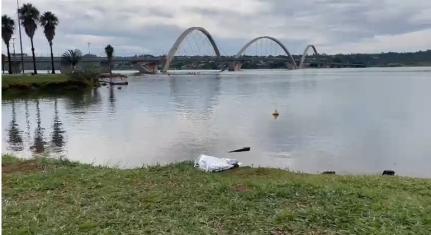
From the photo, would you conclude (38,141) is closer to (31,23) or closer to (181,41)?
(31,23)

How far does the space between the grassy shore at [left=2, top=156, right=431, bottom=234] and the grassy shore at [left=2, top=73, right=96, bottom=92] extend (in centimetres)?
4360

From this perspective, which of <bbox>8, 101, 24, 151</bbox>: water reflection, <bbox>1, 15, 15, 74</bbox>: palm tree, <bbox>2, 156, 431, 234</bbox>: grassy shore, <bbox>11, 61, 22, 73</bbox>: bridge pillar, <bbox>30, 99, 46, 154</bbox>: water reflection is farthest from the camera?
<bbox>11, 61, 22, 73</bbox>: bridge pillar

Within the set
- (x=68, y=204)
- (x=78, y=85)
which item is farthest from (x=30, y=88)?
(x=68, y=204)

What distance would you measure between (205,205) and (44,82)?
52.4 meters

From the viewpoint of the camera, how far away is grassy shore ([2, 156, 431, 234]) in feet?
13.6

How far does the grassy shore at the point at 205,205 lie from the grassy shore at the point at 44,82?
4360 centimetres

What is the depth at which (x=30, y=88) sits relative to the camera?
50188 mm

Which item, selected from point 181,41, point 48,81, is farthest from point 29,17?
point 181,41

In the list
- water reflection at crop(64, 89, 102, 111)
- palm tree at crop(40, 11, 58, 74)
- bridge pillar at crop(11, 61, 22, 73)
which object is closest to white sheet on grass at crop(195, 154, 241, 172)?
water reflection at crop(64, 89, 102, 111)

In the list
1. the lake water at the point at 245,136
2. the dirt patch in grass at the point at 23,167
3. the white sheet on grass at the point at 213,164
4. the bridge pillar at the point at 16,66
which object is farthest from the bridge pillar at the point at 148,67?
the white sheet on grass at the point at 213,164

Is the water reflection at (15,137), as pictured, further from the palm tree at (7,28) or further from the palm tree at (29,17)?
the palm tree at (29,17)

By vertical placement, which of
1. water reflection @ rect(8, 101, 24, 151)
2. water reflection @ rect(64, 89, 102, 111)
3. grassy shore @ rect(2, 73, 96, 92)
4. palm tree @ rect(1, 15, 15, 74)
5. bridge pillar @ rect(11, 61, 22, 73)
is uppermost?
palm tree @ rect(1, 15, 15, 74)

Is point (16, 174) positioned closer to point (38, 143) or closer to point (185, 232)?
point (185, 232)

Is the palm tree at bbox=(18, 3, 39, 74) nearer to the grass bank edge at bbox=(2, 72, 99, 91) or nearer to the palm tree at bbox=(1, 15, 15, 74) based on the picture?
the palm tree at bbox=(1, 15, 15, 74)
